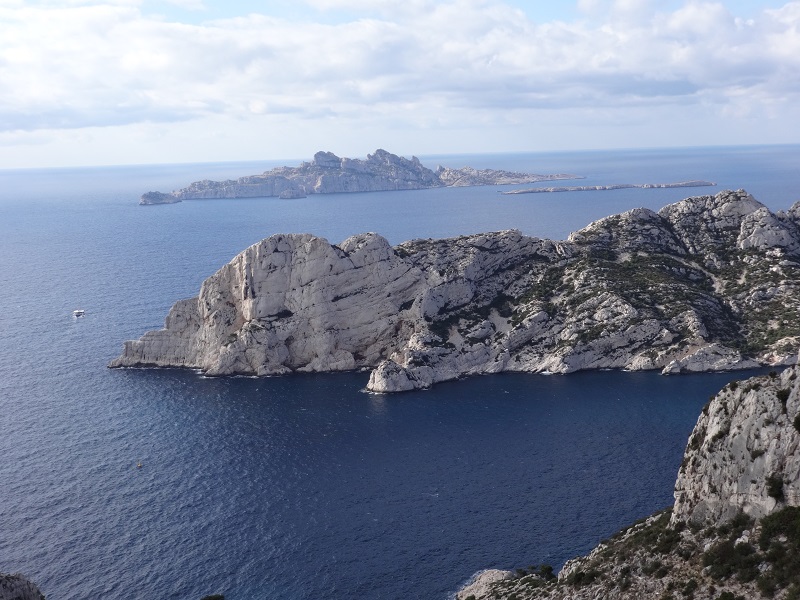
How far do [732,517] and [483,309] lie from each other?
96274 millimetres

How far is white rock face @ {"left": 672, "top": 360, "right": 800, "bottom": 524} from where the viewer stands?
38500 mm

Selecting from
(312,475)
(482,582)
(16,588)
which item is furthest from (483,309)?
(16,588)

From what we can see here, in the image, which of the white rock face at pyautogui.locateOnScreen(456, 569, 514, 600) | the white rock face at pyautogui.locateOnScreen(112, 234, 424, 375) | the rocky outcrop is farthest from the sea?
the rocky outcrop

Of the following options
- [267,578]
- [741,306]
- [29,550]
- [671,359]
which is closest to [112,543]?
[29,550]

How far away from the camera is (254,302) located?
5276 inches

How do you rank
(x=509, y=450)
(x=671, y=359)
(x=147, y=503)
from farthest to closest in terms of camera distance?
(x=671, y=359), (x=509, y=450), (x=147, y=503)

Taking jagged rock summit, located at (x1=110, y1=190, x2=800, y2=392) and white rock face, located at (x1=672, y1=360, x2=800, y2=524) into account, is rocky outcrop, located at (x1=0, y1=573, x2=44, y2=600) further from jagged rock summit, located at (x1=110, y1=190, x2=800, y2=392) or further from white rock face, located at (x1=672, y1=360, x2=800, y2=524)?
jagged rock summit, located at (x1=110, y1=190, x2=800, y2=392)

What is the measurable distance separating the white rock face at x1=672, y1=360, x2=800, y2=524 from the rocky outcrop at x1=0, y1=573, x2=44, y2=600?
4286 cm

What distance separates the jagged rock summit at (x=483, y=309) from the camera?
408 ft

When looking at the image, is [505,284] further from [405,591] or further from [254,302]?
[405,591]

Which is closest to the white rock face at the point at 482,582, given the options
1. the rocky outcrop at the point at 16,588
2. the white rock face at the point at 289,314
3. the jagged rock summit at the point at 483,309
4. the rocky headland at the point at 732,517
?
the rocky headland at the point at 732,517

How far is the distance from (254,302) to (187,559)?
66777 mm

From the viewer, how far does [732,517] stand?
134 ft

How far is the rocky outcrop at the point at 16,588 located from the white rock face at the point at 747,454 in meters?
42.9
